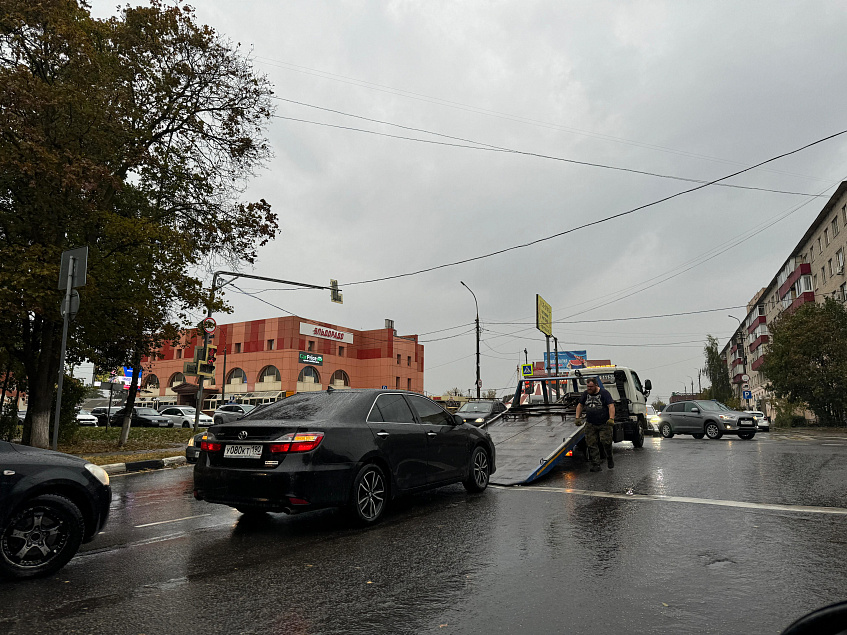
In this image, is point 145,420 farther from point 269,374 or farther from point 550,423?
point 550,423

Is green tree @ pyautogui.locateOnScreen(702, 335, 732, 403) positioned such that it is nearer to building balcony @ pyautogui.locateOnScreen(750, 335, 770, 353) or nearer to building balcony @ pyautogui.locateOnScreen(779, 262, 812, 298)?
building balcony @ pyautogui.locateOnScreen(750, 335, 770, 353)

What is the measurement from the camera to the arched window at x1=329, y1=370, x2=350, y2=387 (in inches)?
2862

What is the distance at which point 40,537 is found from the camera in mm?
4691

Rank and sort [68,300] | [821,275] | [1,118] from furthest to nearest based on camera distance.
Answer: [821,275]
[1,118]
[68,300]

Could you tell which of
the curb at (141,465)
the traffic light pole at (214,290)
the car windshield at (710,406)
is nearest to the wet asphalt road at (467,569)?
the curb at (141,465)

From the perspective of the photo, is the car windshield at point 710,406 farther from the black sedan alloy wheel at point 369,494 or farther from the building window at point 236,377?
the building window at point 236,377

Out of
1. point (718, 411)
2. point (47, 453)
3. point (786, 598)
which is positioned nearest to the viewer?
point (786, 598)

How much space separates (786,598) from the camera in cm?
391

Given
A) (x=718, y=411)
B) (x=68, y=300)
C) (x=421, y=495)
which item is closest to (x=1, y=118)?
(x=68, y=300)

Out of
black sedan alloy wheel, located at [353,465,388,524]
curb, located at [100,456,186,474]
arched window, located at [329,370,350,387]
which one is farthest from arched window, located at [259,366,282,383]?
black sedan alloy wheel, located at [353,465,388,524]

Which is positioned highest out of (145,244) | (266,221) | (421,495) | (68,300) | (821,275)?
(821,275)

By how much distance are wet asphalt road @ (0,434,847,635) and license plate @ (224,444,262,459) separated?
0.80m

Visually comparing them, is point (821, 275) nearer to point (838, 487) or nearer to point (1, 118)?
point (838, 487)

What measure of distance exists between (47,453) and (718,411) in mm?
23135
